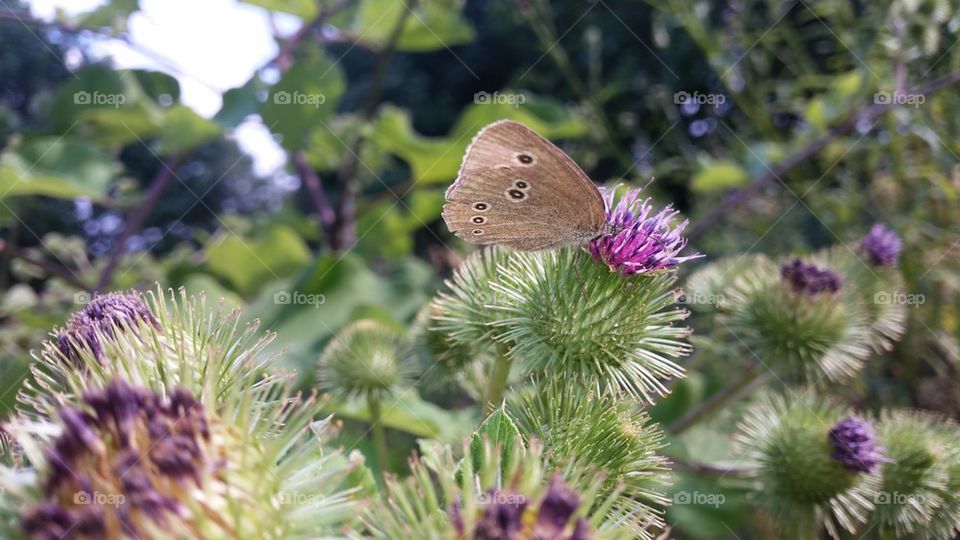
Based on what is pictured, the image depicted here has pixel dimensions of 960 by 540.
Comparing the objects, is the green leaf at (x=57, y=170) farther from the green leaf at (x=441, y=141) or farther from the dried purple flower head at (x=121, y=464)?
the dried purple flower head at (x=121, y=464)

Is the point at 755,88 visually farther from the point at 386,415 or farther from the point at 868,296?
the point at 386,415

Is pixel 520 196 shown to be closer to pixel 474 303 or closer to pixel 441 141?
pixel 474 303

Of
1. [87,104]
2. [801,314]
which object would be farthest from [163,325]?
[87,104]

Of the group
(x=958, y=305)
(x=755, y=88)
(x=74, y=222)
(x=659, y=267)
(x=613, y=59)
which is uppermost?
(x=613, y=59)

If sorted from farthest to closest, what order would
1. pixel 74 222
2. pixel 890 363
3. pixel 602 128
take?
pixel 74 222
pixel 602 128
pixel 890 363

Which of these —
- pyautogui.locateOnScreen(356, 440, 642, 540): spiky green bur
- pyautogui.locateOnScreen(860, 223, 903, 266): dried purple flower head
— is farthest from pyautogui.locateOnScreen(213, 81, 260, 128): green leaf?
pyautogui.locateOnScreen(860, 223, 903, 266): dried purple flower head

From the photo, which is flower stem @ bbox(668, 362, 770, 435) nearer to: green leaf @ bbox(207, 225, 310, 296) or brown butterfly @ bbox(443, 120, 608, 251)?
brown butterfly @ bbox(443, 120, 608, 251)
